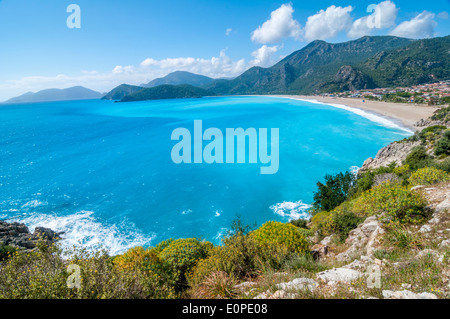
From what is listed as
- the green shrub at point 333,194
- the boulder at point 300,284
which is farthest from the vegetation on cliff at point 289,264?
the green shrub at point 333,194

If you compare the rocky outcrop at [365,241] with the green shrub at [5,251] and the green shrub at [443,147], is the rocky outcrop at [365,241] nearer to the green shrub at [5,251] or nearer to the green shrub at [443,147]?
the green shrub at [443,147]

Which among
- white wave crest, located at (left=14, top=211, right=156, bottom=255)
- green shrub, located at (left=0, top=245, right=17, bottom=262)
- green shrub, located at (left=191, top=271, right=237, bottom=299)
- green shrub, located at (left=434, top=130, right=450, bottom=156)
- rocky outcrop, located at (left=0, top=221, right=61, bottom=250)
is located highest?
green shrub, located at (left=434, top=130, right=450, bottom=156)

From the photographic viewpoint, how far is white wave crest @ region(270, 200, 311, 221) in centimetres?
2561

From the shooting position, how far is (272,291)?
5.39m

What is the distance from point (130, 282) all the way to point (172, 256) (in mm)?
4888

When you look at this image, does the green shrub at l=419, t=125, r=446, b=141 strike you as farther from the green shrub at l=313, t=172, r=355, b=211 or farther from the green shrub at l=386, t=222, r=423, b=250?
the green shrub at l=386, t=222, r=423, b=250

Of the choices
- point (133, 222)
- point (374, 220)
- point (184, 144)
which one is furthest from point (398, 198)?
point (184, 144)

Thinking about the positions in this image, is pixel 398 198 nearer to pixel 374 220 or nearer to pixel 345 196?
pixel 374 220

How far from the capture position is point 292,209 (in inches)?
1067

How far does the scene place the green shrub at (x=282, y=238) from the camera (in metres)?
9.20

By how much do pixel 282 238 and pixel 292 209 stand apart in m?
18.9
